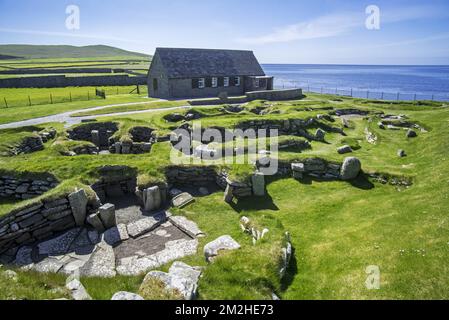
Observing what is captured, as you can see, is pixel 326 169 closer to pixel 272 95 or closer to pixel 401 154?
pixel 401 154

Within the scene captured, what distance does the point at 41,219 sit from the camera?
37.7 feet

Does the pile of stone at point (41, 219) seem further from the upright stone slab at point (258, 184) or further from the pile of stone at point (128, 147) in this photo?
the pile of stone at point (128, 147)

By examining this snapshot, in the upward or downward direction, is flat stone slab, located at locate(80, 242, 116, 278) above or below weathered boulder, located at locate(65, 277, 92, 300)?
below

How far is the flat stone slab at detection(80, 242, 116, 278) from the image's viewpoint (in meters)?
9.41

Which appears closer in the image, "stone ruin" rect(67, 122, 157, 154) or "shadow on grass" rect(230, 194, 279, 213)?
Result: "shadow on grass" rect(230, 194, 279, 213)

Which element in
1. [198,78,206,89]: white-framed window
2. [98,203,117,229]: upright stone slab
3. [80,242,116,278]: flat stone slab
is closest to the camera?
[80,242,116,278]: flat stone slab

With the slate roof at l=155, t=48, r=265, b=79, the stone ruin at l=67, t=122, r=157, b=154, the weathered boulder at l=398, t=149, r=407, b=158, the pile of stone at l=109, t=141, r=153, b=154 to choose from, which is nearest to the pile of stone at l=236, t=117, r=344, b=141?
the weathered boulder at l=398, t=149, r=407, b=158

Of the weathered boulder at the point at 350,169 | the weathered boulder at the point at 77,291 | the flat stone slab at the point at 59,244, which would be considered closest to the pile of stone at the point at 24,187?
the flat stone slab at the point at 59,244

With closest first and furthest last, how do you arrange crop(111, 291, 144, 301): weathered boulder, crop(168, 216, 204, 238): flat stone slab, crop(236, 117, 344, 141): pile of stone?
crop(111, 291, 144, 301): weathered boulder < crop(168, 216, 204, 238): flat stone slab < crop(236, 117, 344, 141): pile of stone

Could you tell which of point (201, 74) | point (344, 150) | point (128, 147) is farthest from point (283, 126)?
point (201, 74)

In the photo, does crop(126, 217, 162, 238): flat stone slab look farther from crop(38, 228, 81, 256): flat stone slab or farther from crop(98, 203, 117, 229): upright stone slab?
crop(38, 228, 81, 256): flat stone slab

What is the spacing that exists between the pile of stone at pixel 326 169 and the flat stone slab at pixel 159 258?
7.39 m

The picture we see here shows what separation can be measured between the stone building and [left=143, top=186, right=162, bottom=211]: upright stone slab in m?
33.3

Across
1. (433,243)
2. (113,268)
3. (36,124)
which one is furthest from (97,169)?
(36,124)
